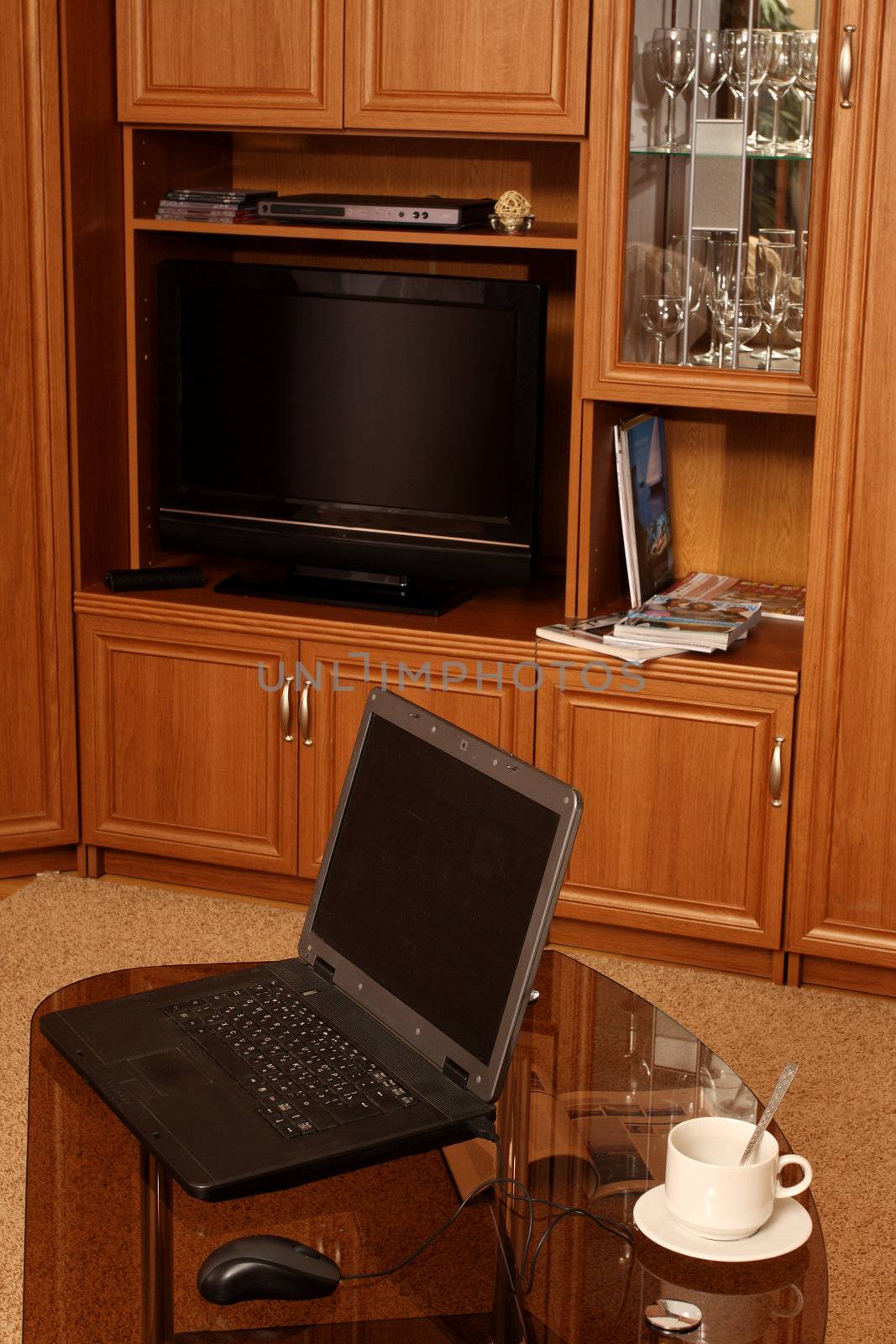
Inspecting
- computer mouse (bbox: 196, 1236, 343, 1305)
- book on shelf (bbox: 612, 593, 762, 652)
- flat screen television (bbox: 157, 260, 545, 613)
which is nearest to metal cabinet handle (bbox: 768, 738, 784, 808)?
book on shelf (bbox: 612, 593, 762, 652)

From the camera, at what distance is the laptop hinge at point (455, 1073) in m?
1.43

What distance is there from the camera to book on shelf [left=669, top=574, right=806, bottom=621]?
3.20 metres

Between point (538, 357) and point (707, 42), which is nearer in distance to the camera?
point (707, 42)

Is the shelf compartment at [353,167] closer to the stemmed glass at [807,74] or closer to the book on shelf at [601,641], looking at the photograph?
the stemmed glass at [807,74]

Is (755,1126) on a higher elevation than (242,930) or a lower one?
higher

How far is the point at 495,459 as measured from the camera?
10.3 ft

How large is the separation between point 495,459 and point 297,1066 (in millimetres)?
1884

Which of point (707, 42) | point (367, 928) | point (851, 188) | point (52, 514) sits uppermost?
point (707, 42)

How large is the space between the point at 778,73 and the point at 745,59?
0.21ft

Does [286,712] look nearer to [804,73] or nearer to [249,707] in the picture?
[249,707]

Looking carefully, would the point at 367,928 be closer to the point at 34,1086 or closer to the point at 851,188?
the point at 34,1086

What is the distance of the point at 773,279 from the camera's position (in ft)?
9.22

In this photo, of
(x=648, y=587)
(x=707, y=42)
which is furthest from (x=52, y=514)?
Result: (x=707, y=42)

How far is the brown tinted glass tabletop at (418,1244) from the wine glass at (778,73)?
187 cm
